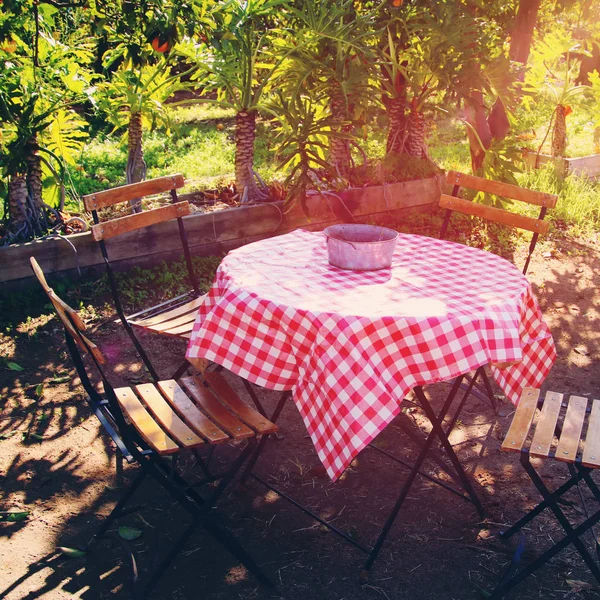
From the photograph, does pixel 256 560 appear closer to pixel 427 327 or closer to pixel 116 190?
pixel 427 327

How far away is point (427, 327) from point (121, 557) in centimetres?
176

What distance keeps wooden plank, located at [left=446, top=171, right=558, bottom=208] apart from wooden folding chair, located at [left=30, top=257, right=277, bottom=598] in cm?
217

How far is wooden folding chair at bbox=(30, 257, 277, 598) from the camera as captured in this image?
118 inches

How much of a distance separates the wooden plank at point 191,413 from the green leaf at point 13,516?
100cm

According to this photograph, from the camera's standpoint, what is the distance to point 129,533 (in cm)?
348

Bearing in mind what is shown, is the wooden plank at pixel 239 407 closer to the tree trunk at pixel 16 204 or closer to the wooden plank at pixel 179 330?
the wooden plank at pixel 179 330

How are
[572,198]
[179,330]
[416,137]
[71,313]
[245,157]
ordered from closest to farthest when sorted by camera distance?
[71,313] → [179,330] → [245,157] → [416,137] → [572,198]

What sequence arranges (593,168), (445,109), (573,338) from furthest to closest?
(593,168) < (445,109) < (573,338)

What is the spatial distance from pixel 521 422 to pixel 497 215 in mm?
1726

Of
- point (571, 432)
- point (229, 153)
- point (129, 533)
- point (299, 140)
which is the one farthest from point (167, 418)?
point (229, 153)

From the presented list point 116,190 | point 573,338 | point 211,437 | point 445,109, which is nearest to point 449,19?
point 445,109

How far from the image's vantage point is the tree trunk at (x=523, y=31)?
8.11 meters

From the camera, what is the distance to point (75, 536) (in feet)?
11.4

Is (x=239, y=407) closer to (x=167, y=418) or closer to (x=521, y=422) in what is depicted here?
(x=167, y=418)
